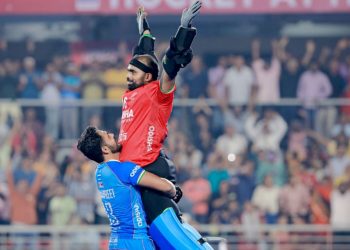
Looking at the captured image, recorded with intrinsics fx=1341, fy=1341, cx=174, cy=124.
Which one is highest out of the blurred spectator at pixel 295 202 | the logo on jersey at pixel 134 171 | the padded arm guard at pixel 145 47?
the padded arm guard at pixel 145 47

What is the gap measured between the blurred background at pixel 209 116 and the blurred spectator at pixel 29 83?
2 cm

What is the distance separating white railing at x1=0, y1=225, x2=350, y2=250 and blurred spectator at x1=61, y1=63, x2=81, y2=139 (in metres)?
2.04

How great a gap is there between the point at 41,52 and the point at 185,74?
2.72 metres

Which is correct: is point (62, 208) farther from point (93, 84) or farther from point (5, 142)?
point (93, 84)

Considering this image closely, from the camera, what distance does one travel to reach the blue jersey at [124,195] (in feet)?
41.6

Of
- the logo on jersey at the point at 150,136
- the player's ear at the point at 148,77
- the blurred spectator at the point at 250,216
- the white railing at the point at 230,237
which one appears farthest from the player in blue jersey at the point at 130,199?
the blurred spectator at the point at 250,216

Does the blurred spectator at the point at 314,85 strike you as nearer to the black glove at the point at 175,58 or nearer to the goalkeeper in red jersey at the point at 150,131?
the goalkeeper in red jersey at the point at 150,131

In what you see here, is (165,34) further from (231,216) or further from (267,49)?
(231,216)

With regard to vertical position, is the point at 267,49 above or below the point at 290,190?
above

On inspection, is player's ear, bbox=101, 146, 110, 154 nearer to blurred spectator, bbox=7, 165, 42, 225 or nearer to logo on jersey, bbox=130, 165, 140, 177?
→ logo on jersey, bbox=130, 165, 140, 177

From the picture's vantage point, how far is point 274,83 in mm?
21703

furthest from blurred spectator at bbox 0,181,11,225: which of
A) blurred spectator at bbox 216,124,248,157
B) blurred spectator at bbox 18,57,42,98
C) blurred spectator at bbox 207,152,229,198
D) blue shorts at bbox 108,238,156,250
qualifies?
blue shorts at bbox 108,238,156,250

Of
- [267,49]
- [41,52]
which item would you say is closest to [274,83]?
[267,49]

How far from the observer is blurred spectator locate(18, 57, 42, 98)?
21.9 metres
